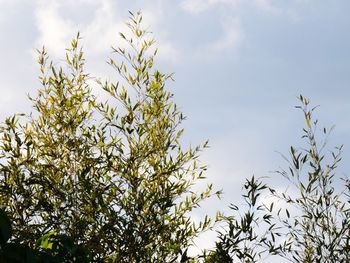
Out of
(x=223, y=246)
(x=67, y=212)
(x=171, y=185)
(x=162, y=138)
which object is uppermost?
(x=162, y=138)

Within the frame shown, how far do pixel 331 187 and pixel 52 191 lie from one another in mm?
3816

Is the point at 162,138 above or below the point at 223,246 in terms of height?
above

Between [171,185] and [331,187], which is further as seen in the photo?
[171,185]

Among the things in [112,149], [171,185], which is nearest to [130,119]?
[112,149]

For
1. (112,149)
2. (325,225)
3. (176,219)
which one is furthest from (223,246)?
(112,149)

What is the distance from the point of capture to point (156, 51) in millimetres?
10008

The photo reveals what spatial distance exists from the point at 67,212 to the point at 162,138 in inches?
62.5

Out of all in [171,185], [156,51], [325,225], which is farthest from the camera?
[156,51]

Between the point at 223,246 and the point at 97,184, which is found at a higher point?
the point at 97,184

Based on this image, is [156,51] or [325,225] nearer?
[325,225]

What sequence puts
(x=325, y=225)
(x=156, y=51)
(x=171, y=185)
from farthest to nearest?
(x=156, y=51) → (x=171, y=185) → (x=325, y=225)

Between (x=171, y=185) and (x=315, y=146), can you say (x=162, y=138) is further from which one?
(x=315, y=146)

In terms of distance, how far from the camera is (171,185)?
909 centimetres

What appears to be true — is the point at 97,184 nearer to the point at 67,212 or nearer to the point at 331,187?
the point at 67,212
